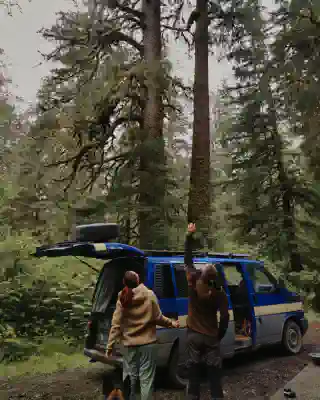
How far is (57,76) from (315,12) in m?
8.09

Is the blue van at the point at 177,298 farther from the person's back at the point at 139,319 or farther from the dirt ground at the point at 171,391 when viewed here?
the person's back at the point at 139,319

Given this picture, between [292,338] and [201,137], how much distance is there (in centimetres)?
656

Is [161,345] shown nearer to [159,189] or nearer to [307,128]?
[159,189]

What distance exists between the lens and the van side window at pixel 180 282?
675cm

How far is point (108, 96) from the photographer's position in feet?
38.7

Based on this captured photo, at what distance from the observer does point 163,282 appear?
6559 millimetres

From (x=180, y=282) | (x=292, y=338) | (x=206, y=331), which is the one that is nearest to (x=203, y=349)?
(x=206, y=331)

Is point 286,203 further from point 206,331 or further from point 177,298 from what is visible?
point 206,331

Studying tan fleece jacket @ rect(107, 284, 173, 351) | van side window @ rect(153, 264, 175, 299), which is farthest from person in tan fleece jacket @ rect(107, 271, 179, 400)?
van side window @ rect(153, 264, 175, 299)

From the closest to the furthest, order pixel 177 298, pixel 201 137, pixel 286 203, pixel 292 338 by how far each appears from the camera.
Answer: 1. pixel 177 298
2. pixel 292 338
3. pixel 201 137
4. pixel 286 203

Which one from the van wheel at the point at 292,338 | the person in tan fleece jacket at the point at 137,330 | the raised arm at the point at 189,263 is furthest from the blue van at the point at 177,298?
the raised arm at the point at 189,263

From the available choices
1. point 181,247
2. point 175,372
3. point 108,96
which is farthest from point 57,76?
point 175,372

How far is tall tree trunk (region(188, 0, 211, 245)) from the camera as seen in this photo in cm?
1226

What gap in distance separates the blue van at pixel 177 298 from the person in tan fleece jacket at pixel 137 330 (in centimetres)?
75
